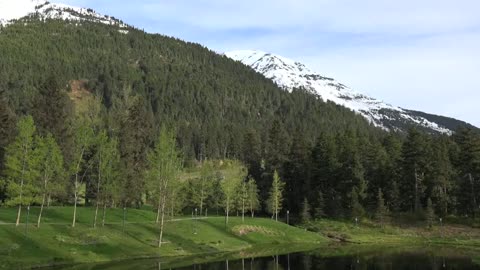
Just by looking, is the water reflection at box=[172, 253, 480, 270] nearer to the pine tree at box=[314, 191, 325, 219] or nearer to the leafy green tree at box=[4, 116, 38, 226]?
the leafy green tree at box=[4, 116, 38, 226]

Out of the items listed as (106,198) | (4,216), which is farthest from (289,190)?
(4,216)

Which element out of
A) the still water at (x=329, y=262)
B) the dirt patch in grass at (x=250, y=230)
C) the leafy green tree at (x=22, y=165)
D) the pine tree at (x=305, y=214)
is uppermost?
the leafy green tree at (x=22, y=165)

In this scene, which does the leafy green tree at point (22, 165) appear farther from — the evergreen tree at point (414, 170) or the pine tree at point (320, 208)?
the evergreen tree at point (414, 170)

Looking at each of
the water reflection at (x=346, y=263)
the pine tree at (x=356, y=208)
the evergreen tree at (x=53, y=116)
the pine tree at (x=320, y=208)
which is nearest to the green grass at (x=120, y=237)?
the water reflection at (x=346, y=263)

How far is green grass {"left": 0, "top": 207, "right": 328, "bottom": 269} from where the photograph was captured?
212 ft

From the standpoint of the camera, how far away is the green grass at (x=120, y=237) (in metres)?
64.5

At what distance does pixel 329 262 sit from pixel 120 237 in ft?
105

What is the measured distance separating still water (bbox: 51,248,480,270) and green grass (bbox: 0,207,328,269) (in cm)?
481

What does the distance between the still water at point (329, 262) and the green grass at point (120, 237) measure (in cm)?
481

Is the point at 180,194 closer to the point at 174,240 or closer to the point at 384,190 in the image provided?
the point at 174,240

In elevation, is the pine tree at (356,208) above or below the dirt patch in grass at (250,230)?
above

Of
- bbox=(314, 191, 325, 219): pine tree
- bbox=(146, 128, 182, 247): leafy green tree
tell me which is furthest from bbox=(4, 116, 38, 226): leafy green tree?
bbox=(314, 191, 325, 219): pine tree

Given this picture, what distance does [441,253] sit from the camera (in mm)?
87500

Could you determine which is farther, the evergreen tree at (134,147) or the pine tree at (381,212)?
the pine tree at (381,212)
